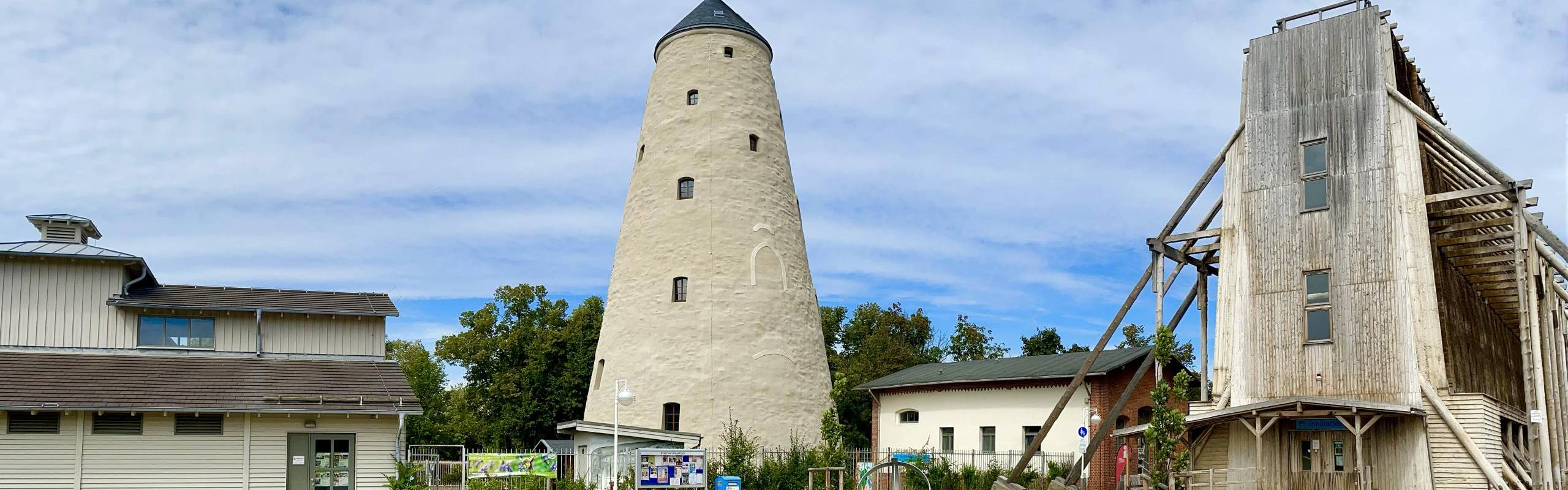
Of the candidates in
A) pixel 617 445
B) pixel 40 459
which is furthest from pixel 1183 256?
pixel 40 459

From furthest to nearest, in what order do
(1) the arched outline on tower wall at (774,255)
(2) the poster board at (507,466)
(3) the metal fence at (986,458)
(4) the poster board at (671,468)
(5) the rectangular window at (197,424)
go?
1. (1) the arched outline on tower wall at (774,255)
2. (3) the metal fence at (986,458)
3. (2) the poster board at (507,466)
4. (5) the rectangular window at (197,424)
5. (4) the poster board at (671,468)

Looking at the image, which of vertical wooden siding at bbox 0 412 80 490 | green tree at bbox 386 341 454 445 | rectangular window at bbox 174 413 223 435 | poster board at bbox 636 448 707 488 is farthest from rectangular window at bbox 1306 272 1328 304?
green tree at bbox 386 341 454 445

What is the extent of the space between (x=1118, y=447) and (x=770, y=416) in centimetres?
947

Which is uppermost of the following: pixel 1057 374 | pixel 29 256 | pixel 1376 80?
pixel 1376 80

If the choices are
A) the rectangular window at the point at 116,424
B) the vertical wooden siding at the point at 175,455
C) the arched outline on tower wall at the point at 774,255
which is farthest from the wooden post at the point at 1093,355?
the rectangular window at the point at 116,424

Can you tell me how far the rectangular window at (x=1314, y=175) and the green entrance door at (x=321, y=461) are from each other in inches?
842

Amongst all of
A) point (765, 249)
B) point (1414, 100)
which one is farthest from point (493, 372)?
point (1414, 100)

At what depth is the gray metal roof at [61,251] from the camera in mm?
26734

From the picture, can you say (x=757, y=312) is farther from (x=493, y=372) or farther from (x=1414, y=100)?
(x=493, y=372)

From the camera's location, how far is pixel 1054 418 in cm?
2712

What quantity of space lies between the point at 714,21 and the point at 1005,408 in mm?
14383

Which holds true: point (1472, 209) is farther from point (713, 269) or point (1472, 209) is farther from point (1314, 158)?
point (713, 269)

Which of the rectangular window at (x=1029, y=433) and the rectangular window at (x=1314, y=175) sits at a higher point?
the rectangular window at (x=1314, y=175)

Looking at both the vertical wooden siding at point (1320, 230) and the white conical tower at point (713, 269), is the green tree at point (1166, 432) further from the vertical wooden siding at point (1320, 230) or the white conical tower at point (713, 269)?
the white conical tower at point (713, 269)
